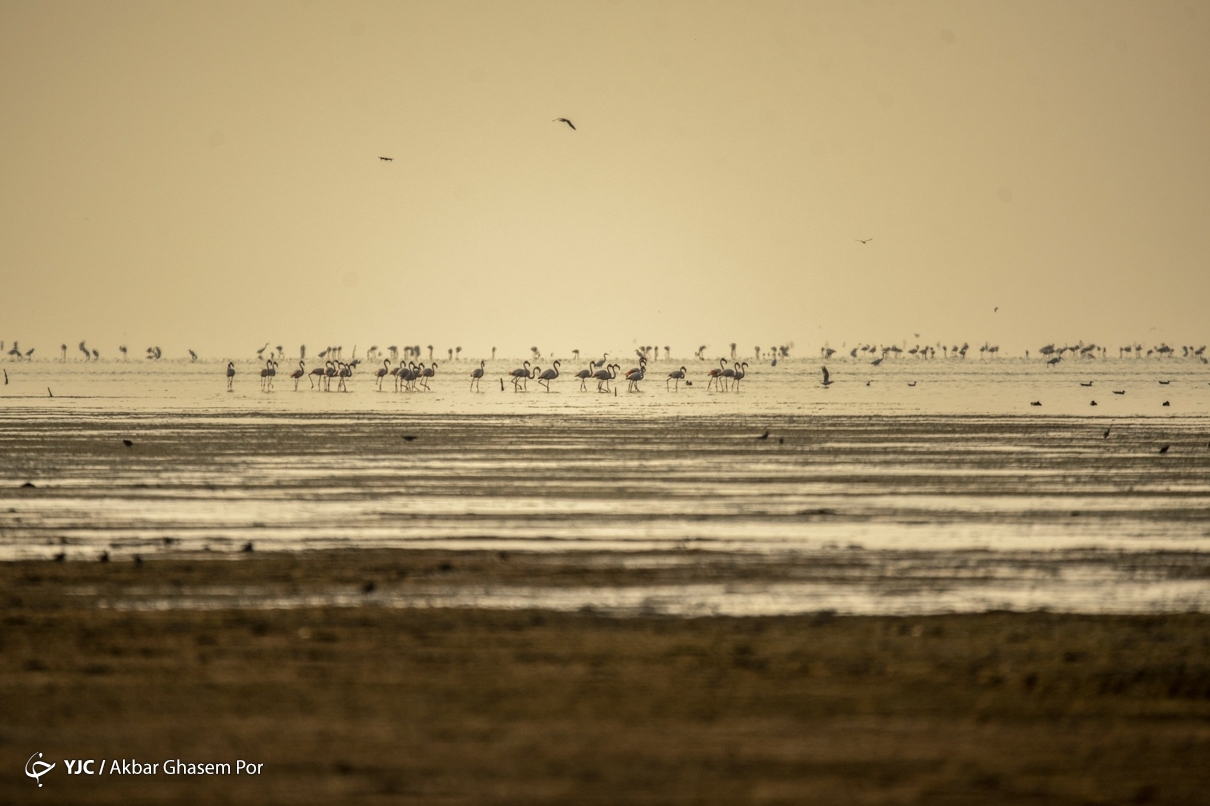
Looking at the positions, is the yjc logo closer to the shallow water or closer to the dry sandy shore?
the dry sandy shore

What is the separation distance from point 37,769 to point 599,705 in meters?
3.14

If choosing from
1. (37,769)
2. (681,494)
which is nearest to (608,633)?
(37,769)

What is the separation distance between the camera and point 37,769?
24.5 ft

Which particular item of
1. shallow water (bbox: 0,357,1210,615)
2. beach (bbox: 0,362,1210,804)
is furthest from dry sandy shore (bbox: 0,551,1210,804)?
shallow water (bbox: 0,357,1210,615)

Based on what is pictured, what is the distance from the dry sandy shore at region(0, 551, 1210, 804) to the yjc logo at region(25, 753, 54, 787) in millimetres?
62

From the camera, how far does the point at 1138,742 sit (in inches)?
317

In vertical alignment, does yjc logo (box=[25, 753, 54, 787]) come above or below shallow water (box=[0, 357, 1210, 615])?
below

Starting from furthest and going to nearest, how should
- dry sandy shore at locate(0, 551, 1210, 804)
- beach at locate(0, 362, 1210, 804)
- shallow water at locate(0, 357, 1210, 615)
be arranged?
shallow water at locate(0, 357, 1210, 615), beach at locate(0, 362, 1210, 804), dry sandy shore at locate(0, 551, 1210, 804)

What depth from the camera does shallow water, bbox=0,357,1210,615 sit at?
536 inches

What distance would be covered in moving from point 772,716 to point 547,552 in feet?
22.6

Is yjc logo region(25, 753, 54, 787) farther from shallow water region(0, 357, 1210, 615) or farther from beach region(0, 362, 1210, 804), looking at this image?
shallow water region(0, 357, 1210, 615)

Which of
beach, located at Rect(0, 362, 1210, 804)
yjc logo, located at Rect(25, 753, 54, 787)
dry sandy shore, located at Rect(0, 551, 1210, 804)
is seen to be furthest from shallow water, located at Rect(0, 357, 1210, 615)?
yjc logo, located at Rect(25, 753, 54, 787)

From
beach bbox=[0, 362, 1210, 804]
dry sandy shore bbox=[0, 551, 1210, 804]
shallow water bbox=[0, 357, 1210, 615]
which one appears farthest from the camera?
shallow water bbox=[0, 357, 1210, 615]

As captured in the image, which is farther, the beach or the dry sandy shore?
the beach
